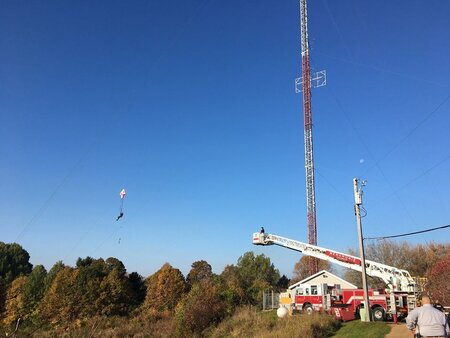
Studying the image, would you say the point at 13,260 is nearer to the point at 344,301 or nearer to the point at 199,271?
the point at 199,271

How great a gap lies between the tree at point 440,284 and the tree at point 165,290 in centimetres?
3558

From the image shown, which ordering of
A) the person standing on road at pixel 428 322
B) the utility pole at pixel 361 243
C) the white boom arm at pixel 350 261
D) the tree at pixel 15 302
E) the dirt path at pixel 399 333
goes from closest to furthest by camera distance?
1. the person standing on road at pixel 428 322
2. the dirt path at pixel 399 333
3. the utility pole at pixel 361 243
4. the white boom arm at pixel 350 261
5. the tree at pixel 15 302

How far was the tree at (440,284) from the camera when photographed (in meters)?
38.4

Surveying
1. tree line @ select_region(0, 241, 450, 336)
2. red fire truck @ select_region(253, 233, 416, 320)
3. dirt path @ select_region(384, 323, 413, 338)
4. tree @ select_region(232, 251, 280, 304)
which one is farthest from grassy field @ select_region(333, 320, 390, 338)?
tree @ select_region(232, 251, 280, 304)

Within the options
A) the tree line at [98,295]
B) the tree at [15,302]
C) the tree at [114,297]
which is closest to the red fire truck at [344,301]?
the tree line at [98,295]

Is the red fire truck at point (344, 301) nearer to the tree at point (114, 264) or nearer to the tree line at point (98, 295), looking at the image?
the tree line at point (98, 295)

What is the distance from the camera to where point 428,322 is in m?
8.43

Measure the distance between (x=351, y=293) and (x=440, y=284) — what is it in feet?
46.3

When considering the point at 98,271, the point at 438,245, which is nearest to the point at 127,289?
the point at 98,271

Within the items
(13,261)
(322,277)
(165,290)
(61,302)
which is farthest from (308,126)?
(13,261)

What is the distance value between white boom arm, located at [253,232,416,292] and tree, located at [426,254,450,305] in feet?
31.3

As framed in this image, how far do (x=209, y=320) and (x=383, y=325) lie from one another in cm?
2171

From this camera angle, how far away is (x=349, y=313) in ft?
94.3

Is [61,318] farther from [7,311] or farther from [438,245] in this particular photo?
[438,245]
